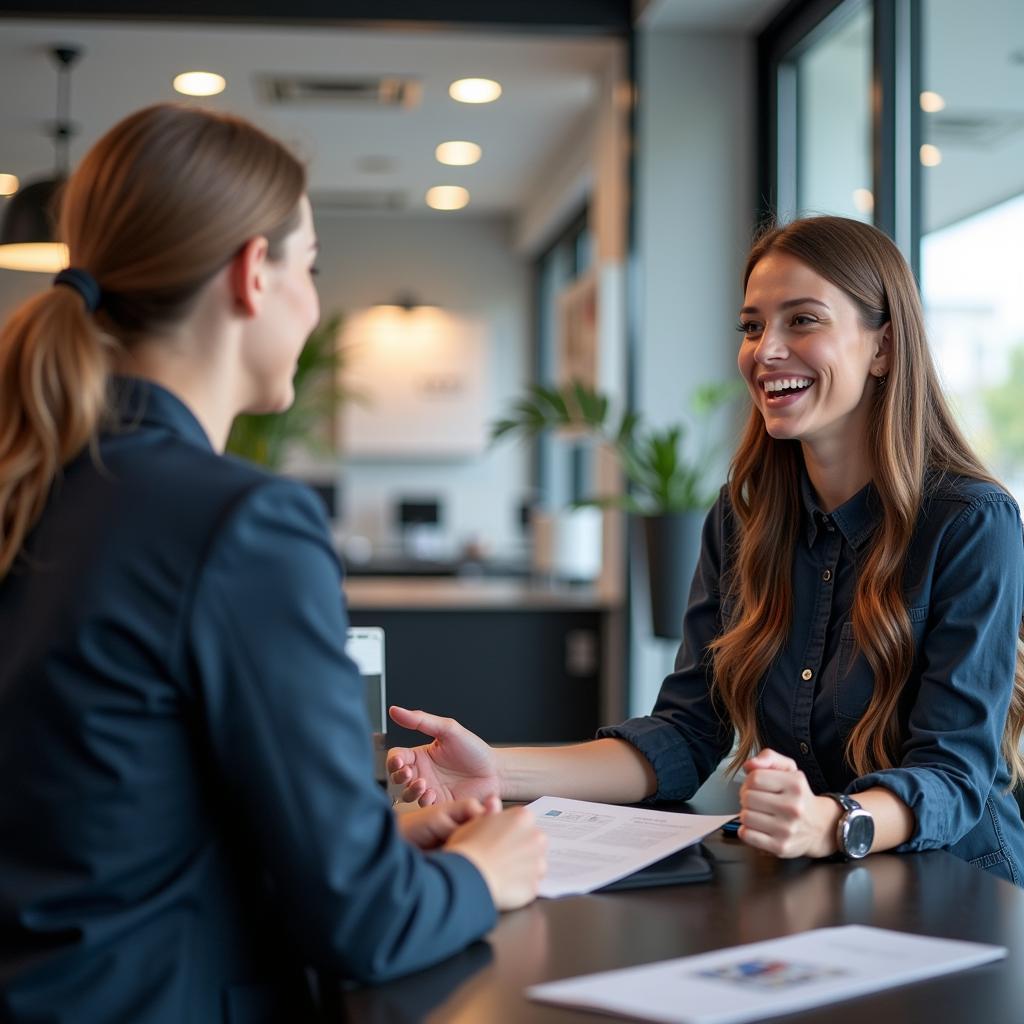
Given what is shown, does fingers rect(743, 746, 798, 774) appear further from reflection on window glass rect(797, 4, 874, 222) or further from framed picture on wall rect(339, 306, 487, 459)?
framed picture on wall rect(339, 306, 487, 459)

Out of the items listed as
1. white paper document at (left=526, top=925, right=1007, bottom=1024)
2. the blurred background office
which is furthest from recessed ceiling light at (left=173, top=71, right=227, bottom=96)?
white paper document at (left=526, top=925, right=1007, bottom=1024)

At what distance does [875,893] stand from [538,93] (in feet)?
14.9

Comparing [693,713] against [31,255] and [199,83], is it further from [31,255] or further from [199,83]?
[199,83]

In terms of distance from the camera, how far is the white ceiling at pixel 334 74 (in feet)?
15.1

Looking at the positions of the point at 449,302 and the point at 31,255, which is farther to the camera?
the point at 449,302

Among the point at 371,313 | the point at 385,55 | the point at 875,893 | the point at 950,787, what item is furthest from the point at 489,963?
the point at 371,313

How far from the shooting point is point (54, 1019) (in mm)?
941

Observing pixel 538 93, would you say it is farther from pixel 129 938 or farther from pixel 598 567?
pixel 129 938

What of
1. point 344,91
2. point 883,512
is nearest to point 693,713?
point 883,512

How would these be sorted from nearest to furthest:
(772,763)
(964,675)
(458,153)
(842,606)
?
(772,763) → (964,675) → (842,606) → (458,153)

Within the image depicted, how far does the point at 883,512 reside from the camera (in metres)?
1.75

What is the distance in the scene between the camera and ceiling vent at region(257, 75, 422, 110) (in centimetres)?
514

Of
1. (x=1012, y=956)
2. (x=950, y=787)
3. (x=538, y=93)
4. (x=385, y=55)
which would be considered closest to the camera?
(x=1012, y=956)

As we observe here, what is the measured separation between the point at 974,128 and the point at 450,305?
5.66m
